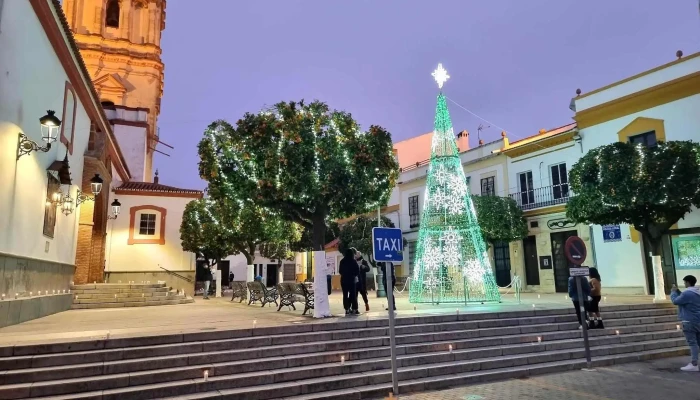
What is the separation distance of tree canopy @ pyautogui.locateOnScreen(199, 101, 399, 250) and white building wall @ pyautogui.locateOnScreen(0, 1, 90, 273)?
3.74m

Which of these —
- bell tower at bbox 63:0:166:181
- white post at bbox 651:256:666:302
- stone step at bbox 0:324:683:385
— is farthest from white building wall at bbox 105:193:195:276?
white post at bbox 651:256:666:302

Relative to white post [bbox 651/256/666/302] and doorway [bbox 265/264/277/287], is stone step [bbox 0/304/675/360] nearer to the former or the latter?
white post [bbox 651/256/666/302]

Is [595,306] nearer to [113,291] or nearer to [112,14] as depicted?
[113,291]

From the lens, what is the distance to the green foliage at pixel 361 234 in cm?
2922

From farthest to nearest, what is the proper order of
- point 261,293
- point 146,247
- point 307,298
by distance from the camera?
point 146,247, point 261,293, point 307,298

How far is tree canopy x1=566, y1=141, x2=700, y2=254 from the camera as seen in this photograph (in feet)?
48.2

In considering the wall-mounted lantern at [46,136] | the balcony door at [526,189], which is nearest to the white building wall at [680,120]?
the balcony door at [526,189]

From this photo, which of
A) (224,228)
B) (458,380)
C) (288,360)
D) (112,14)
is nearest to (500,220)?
(224,228)

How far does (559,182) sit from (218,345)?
735 inches

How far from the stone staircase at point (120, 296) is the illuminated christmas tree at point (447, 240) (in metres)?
9.19

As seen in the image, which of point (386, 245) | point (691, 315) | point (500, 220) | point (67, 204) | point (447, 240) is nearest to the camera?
point (386, 245)

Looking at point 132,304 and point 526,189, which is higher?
point 526,189

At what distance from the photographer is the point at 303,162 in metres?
11.3

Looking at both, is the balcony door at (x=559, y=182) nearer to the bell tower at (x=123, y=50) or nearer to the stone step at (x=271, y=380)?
the stone step at (x=271, y=380)
